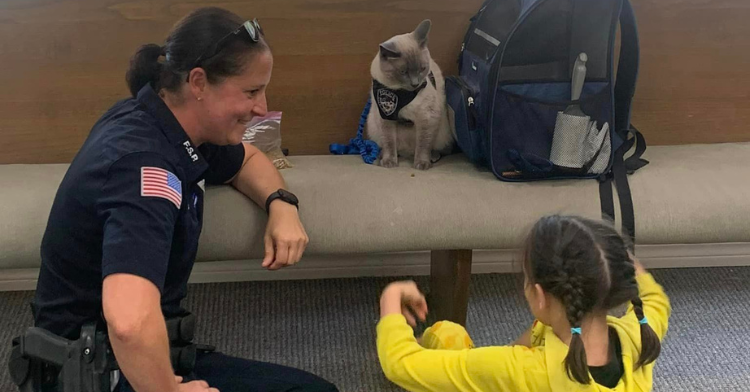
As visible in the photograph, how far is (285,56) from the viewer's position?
1.81m

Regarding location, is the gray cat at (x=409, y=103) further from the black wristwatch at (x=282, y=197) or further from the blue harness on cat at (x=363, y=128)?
the black wristwatch at (x=282, y=197)

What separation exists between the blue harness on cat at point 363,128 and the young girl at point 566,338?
832 mm

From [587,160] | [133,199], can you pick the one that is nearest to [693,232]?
[587,160]

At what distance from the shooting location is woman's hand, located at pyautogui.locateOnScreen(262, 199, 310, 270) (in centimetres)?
126

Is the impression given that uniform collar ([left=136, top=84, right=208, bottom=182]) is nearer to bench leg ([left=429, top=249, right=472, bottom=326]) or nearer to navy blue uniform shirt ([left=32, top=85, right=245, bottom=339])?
navy blue uniform shirt ([left=32, top=85, right=245, bottom=339])

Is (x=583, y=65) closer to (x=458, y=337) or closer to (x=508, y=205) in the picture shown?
(x=508, y=205)

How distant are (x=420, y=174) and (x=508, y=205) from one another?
0.26m

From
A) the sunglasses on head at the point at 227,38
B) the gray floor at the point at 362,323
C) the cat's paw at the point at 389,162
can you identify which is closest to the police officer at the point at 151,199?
the sunglasses on head at the point at 227,38

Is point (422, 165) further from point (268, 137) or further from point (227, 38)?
point (227, 38)

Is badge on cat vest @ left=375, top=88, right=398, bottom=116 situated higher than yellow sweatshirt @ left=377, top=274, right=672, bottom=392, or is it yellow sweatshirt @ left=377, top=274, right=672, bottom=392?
badge on cat vest @ left=375, top=88, right=398, bottom=116

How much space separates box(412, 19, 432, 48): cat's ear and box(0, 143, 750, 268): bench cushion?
36 centimetres

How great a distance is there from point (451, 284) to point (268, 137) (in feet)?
1.99

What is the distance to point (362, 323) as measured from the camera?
1.82 meters

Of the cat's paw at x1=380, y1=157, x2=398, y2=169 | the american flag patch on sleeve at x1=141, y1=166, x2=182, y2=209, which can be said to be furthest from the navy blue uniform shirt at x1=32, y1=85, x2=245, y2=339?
the cat's paw at x1=380, y1=157, x2=398, y2=169
